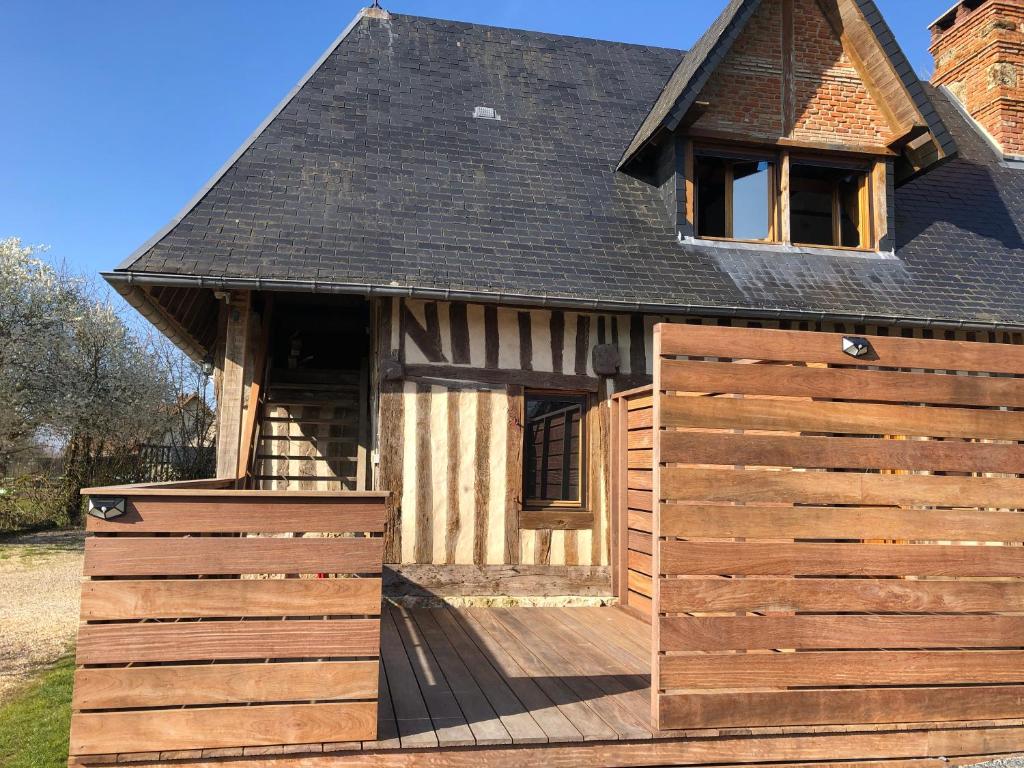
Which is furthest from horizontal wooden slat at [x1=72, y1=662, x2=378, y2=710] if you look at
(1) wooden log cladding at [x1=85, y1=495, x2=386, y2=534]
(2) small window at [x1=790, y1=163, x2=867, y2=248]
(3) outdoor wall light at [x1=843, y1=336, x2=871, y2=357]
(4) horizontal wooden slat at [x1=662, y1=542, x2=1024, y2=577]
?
(2) small window at [x1=790, y1=163, x2=867, y2=248]

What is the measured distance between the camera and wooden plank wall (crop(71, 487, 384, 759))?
337cm

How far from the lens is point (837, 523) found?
382 centimetres

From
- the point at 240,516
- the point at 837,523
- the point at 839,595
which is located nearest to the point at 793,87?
the point at 837,523

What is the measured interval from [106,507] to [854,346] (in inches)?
130

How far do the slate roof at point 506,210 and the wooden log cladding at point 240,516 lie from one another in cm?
312

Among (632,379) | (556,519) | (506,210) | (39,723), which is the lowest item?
(39,723)

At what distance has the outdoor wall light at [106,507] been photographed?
11.1 ft

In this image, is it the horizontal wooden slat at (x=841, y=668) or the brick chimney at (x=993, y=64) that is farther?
the brick chimney at (x=993, y=64)

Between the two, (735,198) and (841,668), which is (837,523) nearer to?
(841,668)

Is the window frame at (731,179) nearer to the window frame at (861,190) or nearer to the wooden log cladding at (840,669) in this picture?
the window frame at (861,190)

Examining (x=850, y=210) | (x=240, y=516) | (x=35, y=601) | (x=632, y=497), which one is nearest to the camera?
(x=240, y=516)

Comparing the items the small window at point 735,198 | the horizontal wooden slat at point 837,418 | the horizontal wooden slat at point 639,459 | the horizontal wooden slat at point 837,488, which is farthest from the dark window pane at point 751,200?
the horizontal wooden slat at point 837,488

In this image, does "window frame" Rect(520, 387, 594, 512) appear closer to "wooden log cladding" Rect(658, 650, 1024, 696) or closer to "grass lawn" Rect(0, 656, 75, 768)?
"wooden log cladding" Rect(658, 650, 1024, 696)

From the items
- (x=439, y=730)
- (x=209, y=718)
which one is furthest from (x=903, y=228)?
(x=209, y=718)
